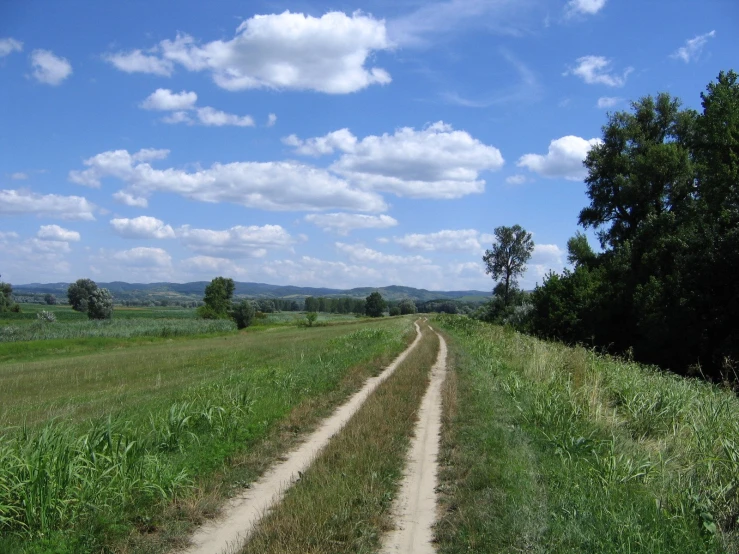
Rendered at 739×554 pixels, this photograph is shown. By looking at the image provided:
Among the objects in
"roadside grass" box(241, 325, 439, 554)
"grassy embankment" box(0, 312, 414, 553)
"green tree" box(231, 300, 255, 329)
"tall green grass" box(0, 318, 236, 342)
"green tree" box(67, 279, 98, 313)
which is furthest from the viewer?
"green tree" box(67, 279, 98, 313)

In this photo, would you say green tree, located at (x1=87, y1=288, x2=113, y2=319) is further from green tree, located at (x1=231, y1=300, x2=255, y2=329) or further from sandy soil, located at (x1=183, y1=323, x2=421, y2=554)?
sandy soil, located at (x1=183, y1=323, x2=421, y2=554)

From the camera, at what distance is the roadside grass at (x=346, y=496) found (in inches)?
197

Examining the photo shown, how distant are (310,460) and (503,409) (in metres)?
5.05

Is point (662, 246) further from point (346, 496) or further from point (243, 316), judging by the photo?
point (243, 316)

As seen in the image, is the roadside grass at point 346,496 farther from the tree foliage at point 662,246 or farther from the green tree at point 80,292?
the green tree at point 80,292

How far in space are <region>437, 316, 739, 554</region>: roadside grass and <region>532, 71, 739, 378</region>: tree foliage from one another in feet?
34.2

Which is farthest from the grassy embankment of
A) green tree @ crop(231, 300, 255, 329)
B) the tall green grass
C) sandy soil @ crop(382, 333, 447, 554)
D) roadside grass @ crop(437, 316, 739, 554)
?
green tree @ crop(231, 300, 255, 329)

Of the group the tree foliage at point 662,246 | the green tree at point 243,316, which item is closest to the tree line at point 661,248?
the tree foliage at point 662,246

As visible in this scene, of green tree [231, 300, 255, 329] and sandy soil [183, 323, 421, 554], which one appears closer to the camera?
sandy soil [183, 323, 421, 554]

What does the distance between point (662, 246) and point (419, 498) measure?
3184 centimetres

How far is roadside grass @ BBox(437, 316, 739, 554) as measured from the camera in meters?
5.02

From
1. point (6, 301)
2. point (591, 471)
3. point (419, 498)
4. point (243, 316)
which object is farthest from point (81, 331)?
point (6, 301)

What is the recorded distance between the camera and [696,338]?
2536 cm

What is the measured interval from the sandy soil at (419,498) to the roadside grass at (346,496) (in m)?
0.13
